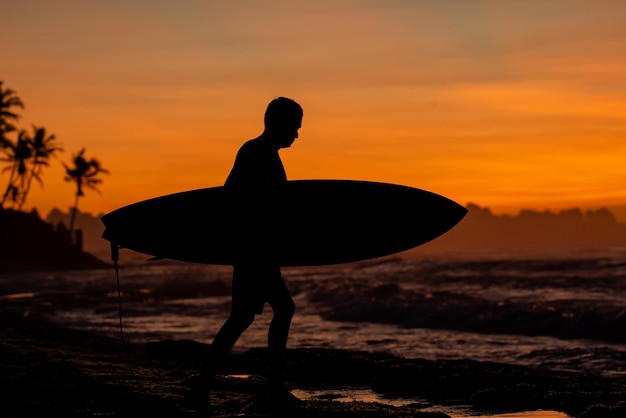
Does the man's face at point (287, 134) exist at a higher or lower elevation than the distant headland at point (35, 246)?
lower

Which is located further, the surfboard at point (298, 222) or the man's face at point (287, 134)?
the surfboard at point (298, 222)

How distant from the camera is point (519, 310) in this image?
19422mm

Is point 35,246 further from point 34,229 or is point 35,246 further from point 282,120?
point 282,120

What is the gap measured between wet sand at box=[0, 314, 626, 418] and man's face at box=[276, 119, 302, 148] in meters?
1.76

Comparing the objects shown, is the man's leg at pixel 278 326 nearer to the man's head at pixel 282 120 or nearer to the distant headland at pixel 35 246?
the man's head at pixel 282 120

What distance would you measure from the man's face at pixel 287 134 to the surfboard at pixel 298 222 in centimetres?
32

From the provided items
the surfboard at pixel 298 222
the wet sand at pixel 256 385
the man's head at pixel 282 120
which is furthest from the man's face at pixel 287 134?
the wet sand at pixel 256 385

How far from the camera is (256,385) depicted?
307 inches

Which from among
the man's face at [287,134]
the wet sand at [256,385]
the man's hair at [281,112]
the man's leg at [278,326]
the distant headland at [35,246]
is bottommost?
the wet sand at [256,385]

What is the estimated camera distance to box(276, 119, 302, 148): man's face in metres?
5.81

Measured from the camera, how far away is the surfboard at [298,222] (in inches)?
253

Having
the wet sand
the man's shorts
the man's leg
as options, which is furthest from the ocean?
the man's shorts

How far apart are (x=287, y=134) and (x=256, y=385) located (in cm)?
287

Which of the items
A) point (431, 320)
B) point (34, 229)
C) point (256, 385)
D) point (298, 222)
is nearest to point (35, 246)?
point (34, 229)
